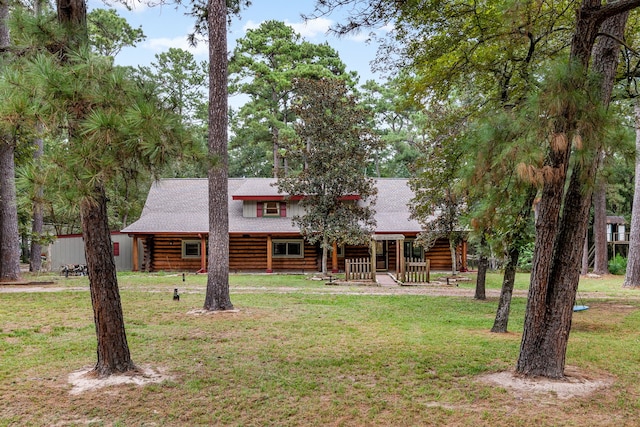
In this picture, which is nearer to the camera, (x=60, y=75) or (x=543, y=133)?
(x=60, y=75)

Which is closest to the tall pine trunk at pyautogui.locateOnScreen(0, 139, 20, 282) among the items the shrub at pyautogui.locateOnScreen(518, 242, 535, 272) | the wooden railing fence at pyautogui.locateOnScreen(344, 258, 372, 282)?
the wooden railing fence at pyautogui.locateOnScreen(344, 258, 372, 282)

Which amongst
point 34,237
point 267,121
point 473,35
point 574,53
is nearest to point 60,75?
Result: point 574,53

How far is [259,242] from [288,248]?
153 centimetres

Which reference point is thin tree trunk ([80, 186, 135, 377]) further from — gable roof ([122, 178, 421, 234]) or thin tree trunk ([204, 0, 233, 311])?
gable roof ([122, 178, 421, 234])

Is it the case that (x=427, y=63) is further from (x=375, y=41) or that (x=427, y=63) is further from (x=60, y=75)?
(x=60, y=75)

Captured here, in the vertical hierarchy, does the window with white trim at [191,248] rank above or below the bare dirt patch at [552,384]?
above

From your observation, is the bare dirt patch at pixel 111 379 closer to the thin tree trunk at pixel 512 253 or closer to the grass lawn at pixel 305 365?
the grass lawn at pixel 305 365

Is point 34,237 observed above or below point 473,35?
below

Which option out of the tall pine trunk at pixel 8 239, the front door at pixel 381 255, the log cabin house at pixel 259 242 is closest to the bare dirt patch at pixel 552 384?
the tall pine trunk at pixel 8 239

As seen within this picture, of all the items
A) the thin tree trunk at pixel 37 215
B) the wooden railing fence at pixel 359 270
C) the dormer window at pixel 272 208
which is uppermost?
the dormer window at pixel 272 208

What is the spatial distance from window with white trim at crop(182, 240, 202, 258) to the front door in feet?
30.4

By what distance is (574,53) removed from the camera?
549 centimetres

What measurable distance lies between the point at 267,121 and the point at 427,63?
26676mm

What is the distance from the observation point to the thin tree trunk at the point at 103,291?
548 cm
